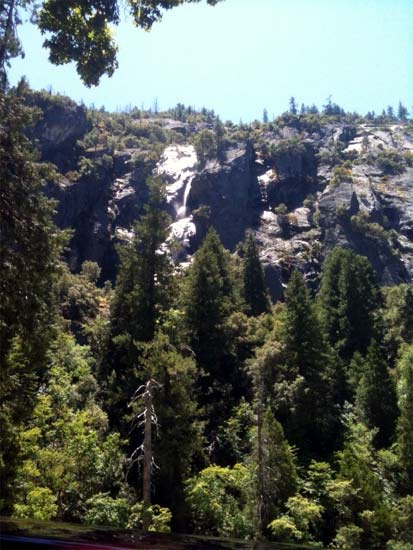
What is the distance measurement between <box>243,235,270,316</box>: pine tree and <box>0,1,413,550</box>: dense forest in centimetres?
12

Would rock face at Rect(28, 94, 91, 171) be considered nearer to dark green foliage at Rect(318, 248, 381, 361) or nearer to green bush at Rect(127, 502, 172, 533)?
dark green foliage at Rect(318, 248, 381, 361)

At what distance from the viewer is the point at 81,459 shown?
2073 cm

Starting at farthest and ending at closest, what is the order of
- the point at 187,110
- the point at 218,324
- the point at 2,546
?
the point at 187,110 → the point at 218,324 → the point at 2,546

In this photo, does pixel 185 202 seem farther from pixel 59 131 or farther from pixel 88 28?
pixel 88 28

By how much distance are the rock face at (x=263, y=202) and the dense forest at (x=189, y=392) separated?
84.5 feet

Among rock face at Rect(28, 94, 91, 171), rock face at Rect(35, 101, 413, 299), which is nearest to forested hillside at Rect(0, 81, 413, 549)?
rock face at Rect(35, 101, 413, 299)

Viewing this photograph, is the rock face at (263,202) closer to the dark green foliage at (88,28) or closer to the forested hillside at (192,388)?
the forested hillside at (192,388)

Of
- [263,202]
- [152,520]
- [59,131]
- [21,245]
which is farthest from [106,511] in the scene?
[59,131]

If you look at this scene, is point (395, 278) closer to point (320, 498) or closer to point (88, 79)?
point (320, 498)

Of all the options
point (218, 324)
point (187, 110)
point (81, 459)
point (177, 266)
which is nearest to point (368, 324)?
point (218, 324)

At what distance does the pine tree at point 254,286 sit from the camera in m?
44.8

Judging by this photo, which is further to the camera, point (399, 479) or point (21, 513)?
point (399, 479)

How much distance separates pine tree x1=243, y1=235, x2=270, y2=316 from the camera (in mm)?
44750

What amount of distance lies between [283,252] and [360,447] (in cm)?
4939
